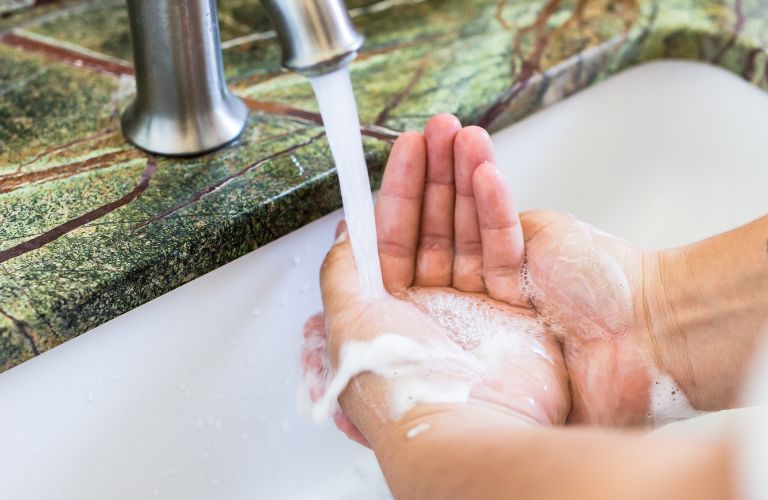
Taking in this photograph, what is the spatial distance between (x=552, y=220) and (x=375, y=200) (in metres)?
0.16

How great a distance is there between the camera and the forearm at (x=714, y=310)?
0.56 m

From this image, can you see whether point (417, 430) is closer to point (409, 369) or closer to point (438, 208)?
point (409, 369)

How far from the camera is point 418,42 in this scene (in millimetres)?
834

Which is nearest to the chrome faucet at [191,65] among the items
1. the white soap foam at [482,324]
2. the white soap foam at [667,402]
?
the white soap foam at [482,324]

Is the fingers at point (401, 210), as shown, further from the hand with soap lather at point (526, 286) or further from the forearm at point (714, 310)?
the forearm at point (714, 310)

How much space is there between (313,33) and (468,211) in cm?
22

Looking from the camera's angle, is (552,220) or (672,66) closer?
(552,220)

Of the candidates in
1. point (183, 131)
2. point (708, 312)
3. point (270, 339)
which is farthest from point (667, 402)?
point (183, 131)

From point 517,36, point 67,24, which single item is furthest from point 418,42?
point 67,24

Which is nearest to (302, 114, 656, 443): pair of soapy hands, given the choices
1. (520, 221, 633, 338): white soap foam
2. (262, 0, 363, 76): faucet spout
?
(520, 221, 633, 338): white soap foam

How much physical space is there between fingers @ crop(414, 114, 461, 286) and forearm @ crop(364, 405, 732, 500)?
16 centimetres

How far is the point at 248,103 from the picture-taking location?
0.73 m

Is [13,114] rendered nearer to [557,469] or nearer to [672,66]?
[557,469]

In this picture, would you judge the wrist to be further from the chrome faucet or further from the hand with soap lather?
the chrome faucet
